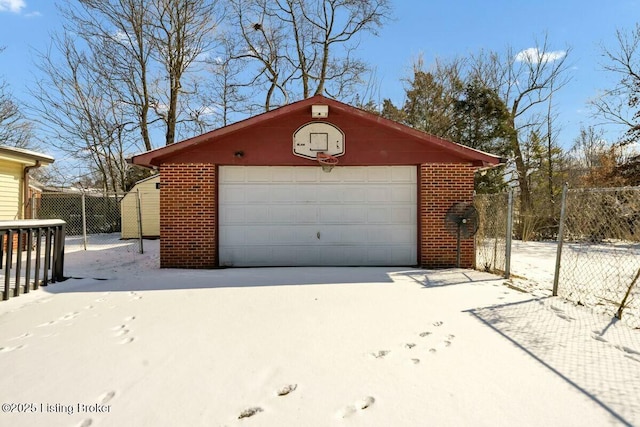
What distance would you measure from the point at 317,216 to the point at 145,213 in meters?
10.9

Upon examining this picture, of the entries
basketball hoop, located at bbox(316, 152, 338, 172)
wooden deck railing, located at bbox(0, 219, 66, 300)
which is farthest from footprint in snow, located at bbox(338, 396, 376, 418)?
basketball hoop, located at bbox(316, 152, 338, 172)

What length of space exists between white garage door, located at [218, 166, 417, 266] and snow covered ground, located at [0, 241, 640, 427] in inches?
91.4

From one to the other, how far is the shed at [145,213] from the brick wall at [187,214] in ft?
28.8

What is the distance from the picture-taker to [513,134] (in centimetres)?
1902

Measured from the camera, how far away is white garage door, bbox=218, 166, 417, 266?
299 inches

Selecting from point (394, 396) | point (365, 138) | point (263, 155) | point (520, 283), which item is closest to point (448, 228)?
point (520, 283)

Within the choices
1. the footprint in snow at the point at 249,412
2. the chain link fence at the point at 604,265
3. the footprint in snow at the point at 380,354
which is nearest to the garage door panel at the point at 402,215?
the chain link fence at the point at 604,265

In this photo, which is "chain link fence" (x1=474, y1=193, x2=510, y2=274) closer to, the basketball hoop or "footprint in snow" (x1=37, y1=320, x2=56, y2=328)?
the basketball hoop

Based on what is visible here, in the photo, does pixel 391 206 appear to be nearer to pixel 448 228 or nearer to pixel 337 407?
pixel 448 228

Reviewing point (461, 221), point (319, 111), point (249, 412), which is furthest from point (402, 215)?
point (249, 412)

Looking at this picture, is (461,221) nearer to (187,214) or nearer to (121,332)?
(187,214)

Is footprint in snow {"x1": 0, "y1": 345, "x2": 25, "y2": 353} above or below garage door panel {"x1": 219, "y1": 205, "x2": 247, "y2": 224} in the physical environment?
below

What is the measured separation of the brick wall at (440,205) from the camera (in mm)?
7512

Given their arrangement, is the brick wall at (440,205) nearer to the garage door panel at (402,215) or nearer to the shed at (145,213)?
the garage door panel at (402,215)
